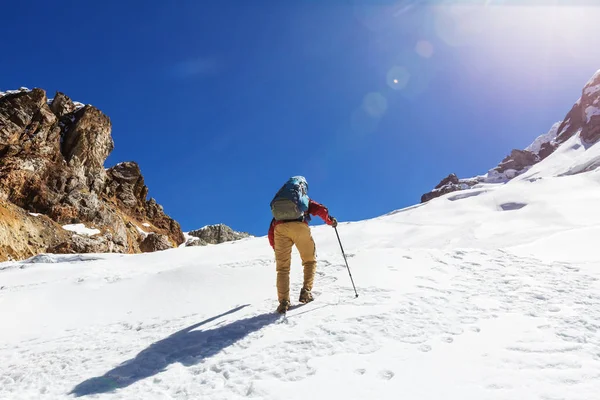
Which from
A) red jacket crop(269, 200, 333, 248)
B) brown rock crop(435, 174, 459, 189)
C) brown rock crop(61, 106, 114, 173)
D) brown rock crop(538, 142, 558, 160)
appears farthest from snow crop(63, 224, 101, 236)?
brown rock crop(538, 142, 558, 160)

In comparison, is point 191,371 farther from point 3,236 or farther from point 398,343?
point 3,236

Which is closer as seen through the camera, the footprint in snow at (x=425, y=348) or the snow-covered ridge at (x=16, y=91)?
the footprint in snow at (x=425, y=348)

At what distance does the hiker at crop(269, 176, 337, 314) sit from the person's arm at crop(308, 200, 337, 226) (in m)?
0.02

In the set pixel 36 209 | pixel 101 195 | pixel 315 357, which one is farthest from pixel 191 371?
pixel 101 195

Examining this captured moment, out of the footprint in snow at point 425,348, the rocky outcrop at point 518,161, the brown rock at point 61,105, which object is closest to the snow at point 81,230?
the brown rock at point 61,105

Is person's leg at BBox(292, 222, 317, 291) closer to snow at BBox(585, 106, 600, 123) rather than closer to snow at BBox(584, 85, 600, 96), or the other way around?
snow at BBox(585, 106, 600, 123)

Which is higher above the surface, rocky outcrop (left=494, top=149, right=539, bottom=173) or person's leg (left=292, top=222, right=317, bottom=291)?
rocky outcrop (left=494, top=149, right=539, bottom=173)

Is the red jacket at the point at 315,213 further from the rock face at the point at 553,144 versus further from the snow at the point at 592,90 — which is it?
the snow at the point at 592,90

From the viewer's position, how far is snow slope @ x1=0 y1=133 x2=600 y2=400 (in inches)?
140

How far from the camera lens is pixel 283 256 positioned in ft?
21.3

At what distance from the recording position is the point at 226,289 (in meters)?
8.04

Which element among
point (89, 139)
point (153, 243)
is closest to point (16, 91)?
point (89, 139)

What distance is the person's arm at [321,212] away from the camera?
22.5ft

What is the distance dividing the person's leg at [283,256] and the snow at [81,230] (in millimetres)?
52765
